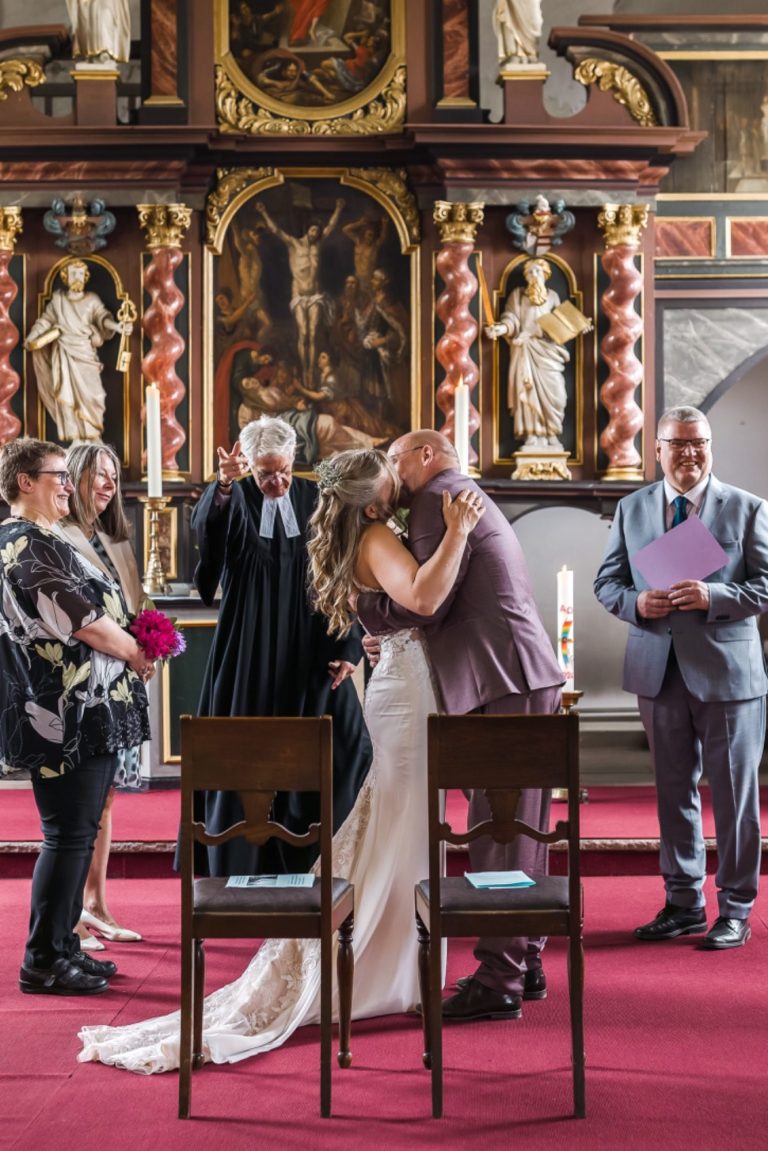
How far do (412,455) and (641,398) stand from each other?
185 inches

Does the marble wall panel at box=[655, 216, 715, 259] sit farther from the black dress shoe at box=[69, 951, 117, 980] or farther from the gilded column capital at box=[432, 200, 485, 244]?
the black dress shoe at box=[69, 951, 117, 980]

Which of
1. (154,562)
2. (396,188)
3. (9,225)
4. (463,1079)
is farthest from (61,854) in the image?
(396,188)

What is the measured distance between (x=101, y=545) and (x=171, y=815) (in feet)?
7.21

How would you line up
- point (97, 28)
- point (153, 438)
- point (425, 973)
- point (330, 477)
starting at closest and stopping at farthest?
point (425, 973)
point (330, 477)
point (153, 438)
point (97, 28)

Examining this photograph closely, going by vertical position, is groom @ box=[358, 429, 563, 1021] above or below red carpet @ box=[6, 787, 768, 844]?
above

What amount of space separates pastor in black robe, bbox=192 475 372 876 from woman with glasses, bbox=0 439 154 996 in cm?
43

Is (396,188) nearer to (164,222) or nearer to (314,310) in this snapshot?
(314,310)

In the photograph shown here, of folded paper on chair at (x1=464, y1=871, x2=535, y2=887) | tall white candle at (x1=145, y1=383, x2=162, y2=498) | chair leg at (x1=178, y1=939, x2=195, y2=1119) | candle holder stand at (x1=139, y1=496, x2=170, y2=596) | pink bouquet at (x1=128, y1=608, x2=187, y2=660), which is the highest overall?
tall white candle at (x1=145, y1=383, x2=162, y2=498)

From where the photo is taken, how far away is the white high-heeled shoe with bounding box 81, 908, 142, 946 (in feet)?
15.4

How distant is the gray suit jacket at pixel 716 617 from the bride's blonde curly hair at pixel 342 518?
1.35m

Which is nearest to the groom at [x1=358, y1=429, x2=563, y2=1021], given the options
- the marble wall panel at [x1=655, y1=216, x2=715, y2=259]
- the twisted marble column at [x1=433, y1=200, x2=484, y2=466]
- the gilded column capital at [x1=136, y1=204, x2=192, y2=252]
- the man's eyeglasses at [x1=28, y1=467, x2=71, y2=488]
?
the man's eyeglasses at [x1=28, y1=467, x2=71, y2=488]

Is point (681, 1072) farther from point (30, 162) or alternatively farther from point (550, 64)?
point (550, 64)

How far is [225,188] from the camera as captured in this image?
8.24 metres

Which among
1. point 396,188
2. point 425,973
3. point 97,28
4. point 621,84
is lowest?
point 425,973
